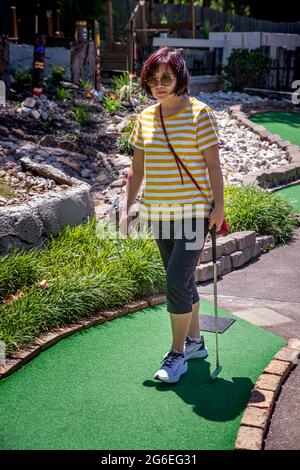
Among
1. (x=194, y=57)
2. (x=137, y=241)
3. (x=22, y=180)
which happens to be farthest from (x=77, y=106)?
(x=194, y=57)

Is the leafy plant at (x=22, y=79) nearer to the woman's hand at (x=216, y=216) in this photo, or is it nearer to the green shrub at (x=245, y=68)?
the green shrub at (x=245, y=68)

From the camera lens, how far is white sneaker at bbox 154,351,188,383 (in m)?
4.17

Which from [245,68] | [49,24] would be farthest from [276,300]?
[245,68]

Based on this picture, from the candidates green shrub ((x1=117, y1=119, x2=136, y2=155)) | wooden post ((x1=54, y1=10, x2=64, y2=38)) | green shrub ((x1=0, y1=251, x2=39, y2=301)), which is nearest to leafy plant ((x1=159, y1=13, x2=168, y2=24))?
wooden post ((x1=54, y1=10, x2=64, y2=38))

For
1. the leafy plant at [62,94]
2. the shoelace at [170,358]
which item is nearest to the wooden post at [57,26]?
the leafy plant at [62,94]

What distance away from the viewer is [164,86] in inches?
155

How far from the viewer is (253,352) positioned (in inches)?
187

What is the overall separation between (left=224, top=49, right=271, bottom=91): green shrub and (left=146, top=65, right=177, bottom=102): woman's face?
1402 cm

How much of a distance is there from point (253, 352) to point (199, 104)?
165 cm

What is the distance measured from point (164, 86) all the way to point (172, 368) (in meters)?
1.53

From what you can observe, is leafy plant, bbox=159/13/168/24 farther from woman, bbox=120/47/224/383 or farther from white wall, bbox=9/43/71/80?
woman, bbox=120/47/224/383

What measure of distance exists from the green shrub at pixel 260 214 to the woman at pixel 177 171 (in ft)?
10.3

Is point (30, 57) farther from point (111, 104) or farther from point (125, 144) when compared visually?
point (125, 144)

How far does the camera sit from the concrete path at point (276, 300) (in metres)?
3.87
